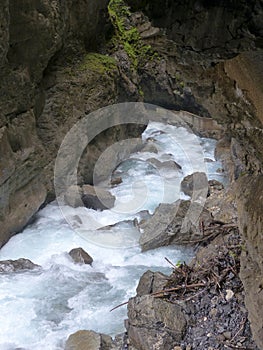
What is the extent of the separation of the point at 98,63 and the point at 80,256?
18.5 ft

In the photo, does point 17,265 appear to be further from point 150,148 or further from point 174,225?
point 150,148

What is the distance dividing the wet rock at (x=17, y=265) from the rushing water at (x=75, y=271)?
0.39 ft

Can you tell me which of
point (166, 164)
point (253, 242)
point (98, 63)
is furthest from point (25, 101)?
point (253, 242)

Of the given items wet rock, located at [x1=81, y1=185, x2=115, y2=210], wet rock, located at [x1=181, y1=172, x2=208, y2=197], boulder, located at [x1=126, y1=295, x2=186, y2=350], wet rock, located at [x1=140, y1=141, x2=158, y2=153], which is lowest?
wet rock, located at [x1=140, y1=141, x2=158, y2=153]

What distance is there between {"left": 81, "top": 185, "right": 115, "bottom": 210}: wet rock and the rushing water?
0.58 ft

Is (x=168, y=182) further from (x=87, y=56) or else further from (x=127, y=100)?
(x=87, y=56)

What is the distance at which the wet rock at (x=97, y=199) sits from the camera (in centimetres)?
946

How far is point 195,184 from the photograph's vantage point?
1029 cm

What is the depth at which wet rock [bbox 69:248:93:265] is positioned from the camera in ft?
23.7

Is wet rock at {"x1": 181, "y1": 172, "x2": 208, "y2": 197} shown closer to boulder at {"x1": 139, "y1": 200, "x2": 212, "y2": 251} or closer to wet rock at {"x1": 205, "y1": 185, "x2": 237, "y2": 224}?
wet rock at {"x1": 205, "y1": 185, "x2": 237, "y2": 224}

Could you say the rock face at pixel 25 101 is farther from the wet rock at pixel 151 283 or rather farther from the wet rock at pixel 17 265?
the wet rock at pixel 151 283

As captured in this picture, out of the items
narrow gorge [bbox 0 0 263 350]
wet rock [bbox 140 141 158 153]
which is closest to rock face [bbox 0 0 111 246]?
narrow gorge [bbox 0 0 263 350]

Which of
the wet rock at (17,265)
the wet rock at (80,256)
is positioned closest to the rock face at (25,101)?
the wet rock at (17,265)

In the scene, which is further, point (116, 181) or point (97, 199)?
point (116, 181)
